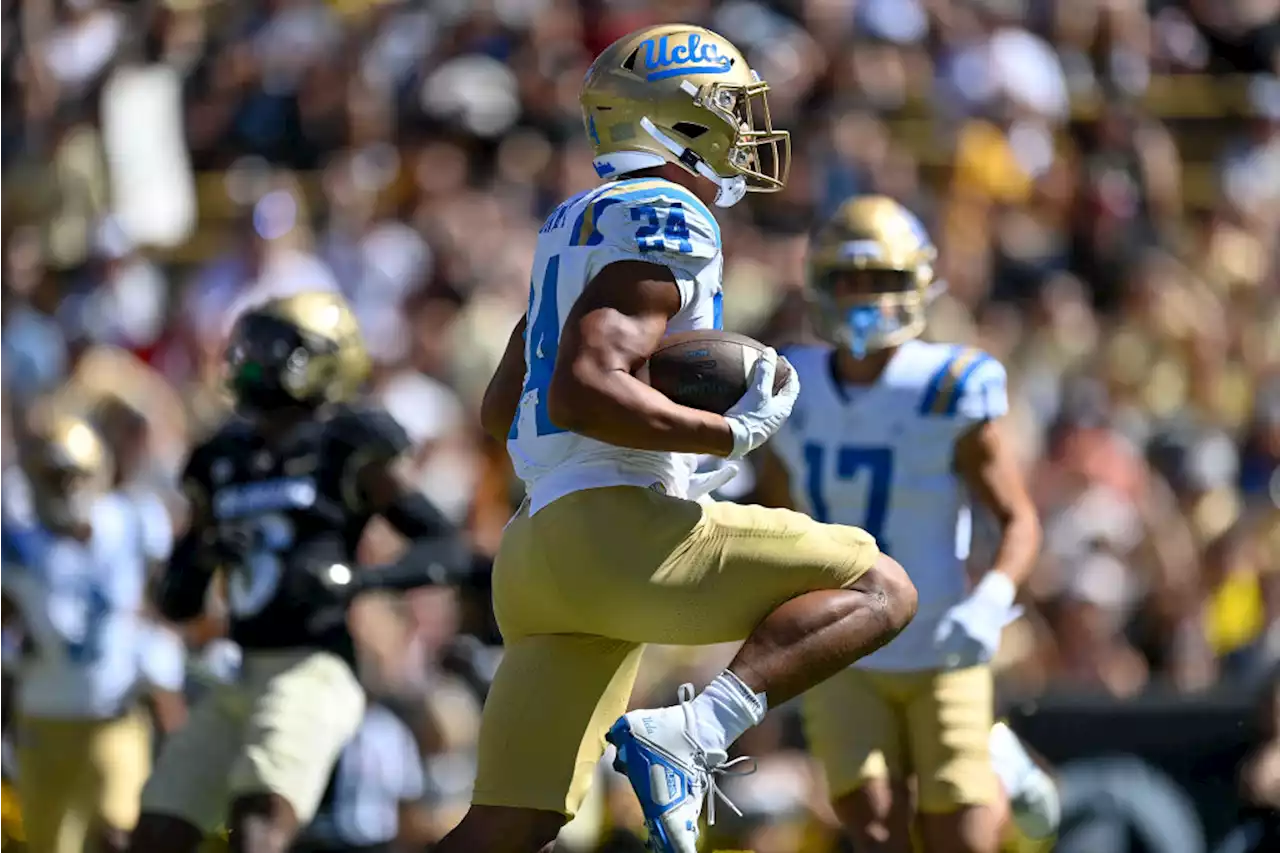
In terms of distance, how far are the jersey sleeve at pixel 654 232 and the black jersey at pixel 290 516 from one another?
2009 millimetres

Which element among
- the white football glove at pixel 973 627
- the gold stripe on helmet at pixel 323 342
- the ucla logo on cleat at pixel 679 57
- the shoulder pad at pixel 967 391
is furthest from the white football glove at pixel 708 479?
the gold stripe on helmet at pixel 323 342

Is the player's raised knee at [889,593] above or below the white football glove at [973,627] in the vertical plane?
above

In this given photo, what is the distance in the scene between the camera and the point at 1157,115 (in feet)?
44.5

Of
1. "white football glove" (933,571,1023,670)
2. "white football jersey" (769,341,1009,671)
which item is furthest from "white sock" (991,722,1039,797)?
"white football jersey" (769,341,1009,671)

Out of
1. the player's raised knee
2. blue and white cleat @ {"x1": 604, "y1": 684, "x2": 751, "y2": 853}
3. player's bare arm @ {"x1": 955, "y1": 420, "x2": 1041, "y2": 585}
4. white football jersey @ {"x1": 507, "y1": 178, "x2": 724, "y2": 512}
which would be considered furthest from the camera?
player's bare arm @ {"x1": 955, "y1": 420, "x2": 1041, "y2": 585}

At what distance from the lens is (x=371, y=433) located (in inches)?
258

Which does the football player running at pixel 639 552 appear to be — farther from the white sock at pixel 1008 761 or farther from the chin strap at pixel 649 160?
the white sock at pixel 1008 761

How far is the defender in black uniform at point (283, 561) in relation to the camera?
247 inches

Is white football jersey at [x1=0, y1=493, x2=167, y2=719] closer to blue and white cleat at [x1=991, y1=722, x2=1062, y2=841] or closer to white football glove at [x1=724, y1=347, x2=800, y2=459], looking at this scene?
blue and white cleat at [x1=991, y1=722, x2=1062, y2=841]

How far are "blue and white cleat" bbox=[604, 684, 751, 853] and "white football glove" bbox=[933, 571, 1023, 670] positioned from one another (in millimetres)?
1769

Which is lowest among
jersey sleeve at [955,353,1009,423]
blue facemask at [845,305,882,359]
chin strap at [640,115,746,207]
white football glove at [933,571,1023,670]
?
white football glove at [933,571,1023,670]

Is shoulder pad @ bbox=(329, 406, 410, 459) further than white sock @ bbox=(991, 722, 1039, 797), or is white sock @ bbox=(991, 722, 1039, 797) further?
shoulder pad @ bbox=(329, 406, 410, 459)

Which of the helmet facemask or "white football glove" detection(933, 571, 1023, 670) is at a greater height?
the helmet facemask

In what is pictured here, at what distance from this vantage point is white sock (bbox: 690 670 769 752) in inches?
181
